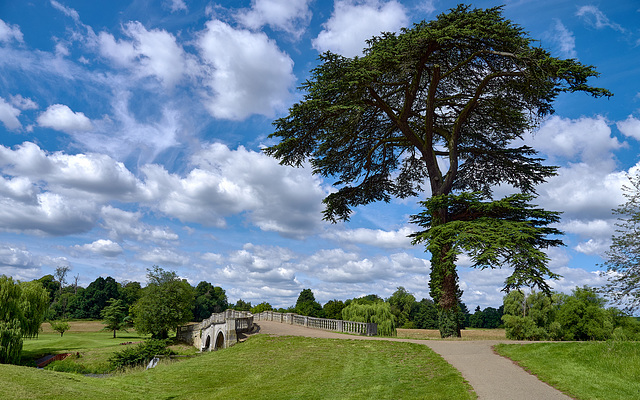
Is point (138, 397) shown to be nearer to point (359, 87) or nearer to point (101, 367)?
point (359, 87)

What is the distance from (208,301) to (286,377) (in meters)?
100

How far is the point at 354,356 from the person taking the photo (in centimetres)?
1952

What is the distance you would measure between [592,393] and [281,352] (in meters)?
15.1

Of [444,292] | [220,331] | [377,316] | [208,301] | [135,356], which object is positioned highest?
[208,301]

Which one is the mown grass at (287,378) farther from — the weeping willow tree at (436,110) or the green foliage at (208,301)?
the green foliage at (208,301)

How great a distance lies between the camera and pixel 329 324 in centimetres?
3647

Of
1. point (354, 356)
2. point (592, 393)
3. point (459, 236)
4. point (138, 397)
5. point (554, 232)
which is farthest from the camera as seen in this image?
point (554, 232)

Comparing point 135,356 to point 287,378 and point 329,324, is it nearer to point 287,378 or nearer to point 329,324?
point 329,324

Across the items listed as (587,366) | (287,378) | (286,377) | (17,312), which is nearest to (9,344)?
(17,312)

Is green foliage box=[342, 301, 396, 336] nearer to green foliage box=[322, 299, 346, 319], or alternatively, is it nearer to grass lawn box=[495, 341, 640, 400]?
green foliage box=[322, 299, 346, 319]

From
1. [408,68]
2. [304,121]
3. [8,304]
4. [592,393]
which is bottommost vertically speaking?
[592,393]

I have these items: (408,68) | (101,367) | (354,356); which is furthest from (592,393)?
(101,367)

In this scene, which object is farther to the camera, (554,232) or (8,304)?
(8,304)

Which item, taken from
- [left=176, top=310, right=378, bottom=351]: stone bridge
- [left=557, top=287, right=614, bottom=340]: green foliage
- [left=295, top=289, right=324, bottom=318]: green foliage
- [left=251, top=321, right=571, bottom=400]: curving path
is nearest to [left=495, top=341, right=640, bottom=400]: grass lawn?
[left=251, top=321, right=571, bottom=400]: curving path
